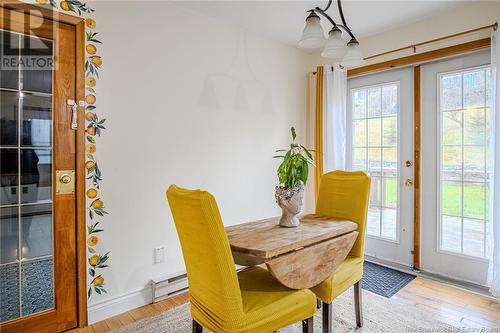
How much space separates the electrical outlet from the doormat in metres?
1.78

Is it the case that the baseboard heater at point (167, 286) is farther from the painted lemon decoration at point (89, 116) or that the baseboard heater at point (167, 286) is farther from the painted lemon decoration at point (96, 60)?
the painted lemon decoration at point (96, 60)

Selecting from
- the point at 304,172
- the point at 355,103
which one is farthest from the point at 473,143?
the point at 304,172

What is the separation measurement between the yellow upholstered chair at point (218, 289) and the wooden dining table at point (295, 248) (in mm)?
114

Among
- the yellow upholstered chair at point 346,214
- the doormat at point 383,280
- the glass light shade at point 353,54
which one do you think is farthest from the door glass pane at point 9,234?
the doormat at point 383,280

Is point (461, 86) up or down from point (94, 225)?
up

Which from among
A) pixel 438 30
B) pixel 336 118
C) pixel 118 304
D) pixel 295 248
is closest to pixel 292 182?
pixel 295 248

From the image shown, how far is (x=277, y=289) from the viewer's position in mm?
1544

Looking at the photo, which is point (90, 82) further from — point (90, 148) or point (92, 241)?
point (92, 241)

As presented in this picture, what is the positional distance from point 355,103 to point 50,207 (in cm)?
307

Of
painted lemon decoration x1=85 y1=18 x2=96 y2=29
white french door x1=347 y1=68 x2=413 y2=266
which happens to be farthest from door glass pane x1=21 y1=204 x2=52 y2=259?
white french door x1=347 y1=68 x2=413 y2=266

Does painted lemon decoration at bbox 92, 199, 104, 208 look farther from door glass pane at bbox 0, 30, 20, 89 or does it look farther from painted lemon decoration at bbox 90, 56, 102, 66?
painted lemon decoration at bbox 90, 56, 102, 66

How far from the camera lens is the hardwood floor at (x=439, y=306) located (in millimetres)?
2115

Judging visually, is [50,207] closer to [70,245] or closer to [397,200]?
[70,245]

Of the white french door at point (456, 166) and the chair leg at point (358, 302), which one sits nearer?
the chair leg at point (358, 302)
